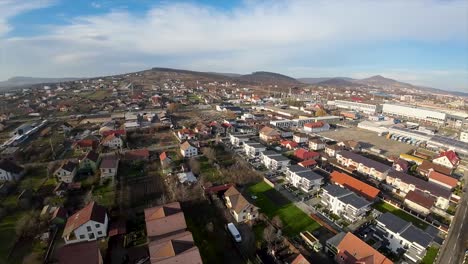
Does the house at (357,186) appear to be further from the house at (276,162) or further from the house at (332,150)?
the house at (332,150)

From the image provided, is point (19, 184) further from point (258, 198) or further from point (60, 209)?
point (258, 198)

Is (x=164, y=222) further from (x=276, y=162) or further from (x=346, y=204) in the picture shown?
(x=276, y=162)

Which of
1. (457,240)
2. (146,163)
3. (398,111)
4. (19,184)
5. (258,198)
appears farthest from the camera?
(398,111)

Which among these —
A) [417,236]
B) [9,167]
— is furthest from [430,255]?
[9,167]

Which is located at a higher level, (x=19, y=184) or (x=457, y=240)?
(x=19, y=184)

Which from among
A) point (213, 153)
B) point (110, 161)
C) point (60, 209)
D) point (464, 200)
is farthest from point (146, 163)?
point (464, 200)

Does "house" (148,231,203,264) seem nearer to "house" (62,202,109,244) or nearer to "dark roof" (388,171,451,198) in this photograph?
"house" (62,202,109,244)

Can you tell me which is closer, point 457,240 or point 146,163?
point 457,240
